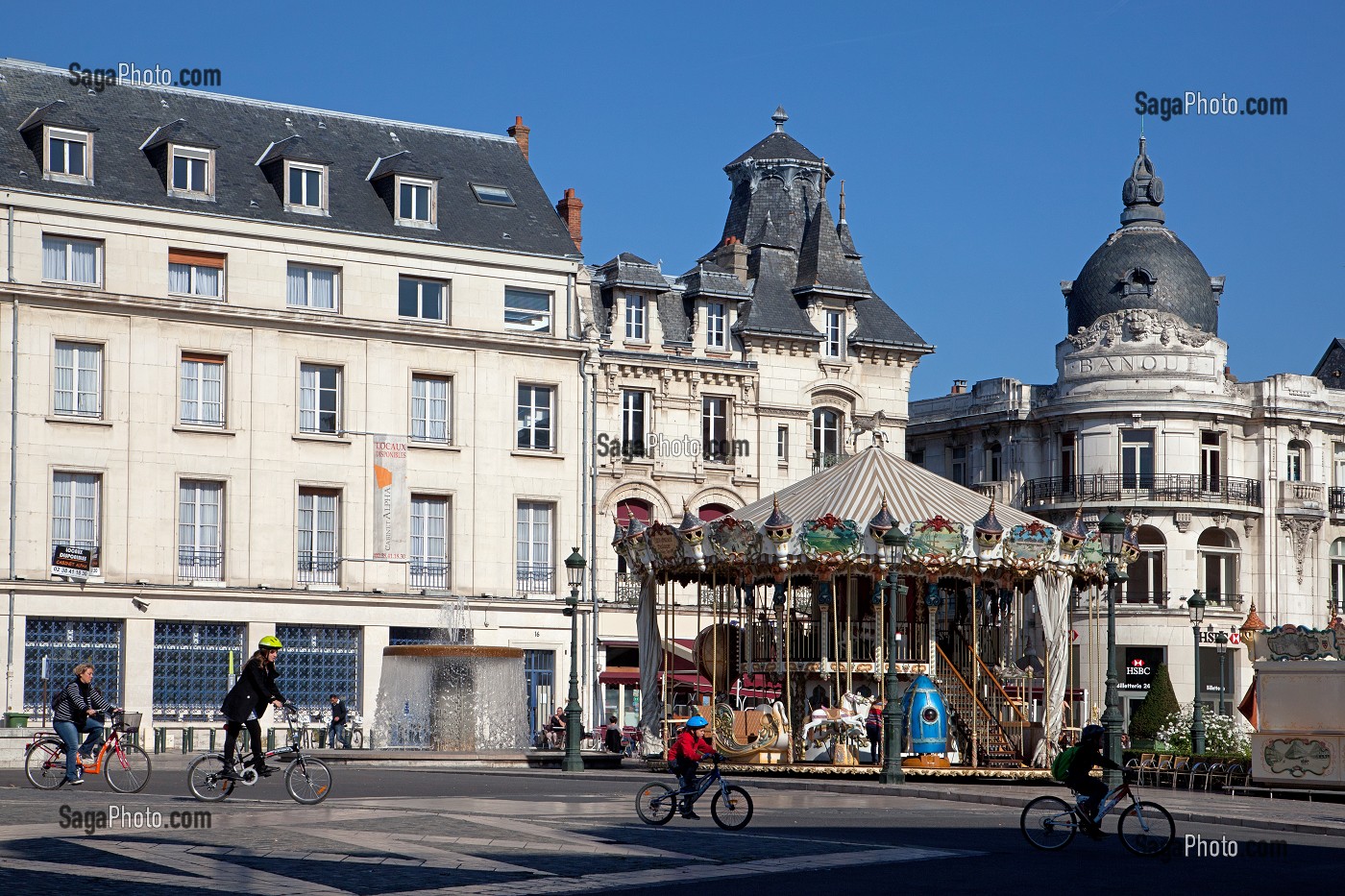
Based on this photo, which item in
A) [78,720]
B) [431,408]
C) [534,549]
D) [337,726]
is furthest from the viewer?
[534,549]

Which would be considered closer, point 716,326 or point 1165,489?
point 716,326

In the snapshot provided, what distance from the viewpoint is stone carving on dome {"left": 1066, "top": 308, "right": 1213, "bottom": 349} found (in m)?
59.0

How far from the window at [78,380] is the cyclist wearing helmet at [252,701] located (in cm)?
2485

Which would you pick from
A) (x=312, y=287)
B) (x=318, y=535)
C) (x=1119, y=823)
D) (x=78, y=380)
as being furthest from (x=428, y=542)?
(x=1119, y=823)

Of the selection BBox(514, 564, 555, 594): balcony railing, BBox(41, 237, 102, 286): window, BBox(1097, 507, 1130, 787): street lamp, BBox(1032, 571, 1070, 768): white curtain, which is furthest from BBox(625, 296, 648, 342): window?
BBox(1097, 507, 1130, 787): street lamp

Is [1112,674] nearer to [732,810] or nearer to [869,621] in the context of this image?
[869,621]

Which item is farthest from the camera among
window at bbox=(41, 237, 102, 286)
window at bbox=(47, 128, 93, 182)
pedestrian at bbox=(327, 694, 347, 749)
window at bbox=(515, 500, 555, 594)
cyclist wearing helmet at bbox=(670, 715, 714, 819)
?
window at bbox=(515, 500, 555, 594)

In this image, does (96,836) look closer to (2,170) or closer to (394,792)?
(394,792)

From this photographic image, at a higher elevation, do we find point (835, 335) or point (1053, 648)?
point (835, 335)

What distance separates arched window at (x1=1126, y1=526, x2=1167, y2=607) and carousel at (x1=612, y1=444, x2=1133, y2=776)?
78.9ft

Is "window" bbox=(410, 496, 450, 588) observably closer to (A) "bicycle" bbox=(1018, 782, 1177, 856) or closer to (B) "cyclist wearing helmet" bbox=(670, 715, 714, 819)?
(B) "cyclist wearing helmet" bbox=(670, 715, 714, 819)

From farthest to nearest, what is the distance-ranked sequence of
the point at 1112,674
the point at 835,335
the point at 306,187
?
the point at 835,335
the point at 306,187
the point at 1112,674

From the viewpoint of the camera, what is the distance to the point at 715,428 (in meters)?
53.0

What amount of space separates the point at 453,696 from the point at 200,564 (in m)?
10.0
